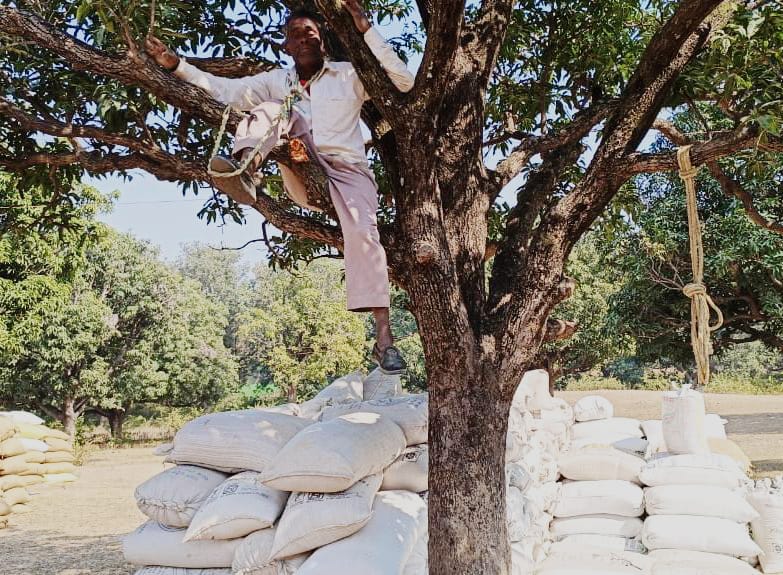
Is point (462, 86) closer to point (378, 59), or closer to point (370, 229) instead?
point (378, 59)

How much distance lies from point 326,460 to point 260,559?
0.51 meters

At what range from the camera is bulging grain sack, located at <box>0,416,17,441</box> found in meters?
9.30

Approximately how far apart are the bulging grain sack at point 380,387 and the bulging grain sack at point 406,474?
1070 mm

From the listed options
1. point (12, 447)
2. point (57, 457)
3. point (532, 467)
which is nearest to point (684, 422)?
point (532, 467)

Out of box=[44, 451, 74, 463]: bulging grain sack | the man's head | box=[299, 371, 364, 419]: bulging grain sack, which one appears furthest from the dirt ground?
the man's head

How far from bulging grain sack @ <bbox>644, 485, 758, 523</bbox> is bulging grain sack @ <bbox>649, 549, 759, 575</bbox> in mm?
284

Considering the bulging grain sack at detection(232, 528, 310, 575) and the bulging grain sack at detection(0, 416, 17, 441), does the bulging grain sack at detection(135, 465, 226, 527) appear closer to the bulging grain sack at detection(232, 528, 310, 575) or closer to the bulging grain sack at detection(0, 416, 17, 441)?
the bulging grain sack at detection(232, 528, 310, 575)

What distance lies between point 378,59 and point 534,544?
2946 mm

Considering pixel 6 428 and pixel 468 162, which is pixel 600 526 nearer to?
pixel 468 162

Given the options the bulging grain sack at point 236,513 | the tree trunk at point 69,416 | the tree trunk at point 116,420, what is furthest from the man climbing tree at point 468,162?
the tree trunk at point 116,420

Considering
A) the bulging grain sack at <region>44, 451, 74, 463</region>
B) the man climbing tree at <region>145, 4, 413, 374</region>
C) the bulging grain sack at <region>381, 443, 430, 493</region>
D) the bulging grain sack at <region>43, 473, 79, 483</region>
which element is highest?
the man climbing tree at <region>145, 4, 413, 374</region>

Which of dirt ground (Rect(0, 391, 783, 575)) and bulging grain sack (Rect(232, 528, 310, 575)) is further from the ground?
bulging grain sack (Rect(232, 528, 310, 575))

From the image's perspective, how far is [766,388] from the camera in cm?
2183

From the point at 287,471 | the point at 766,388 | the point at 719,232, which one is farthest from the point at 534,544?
the point at 766,388
